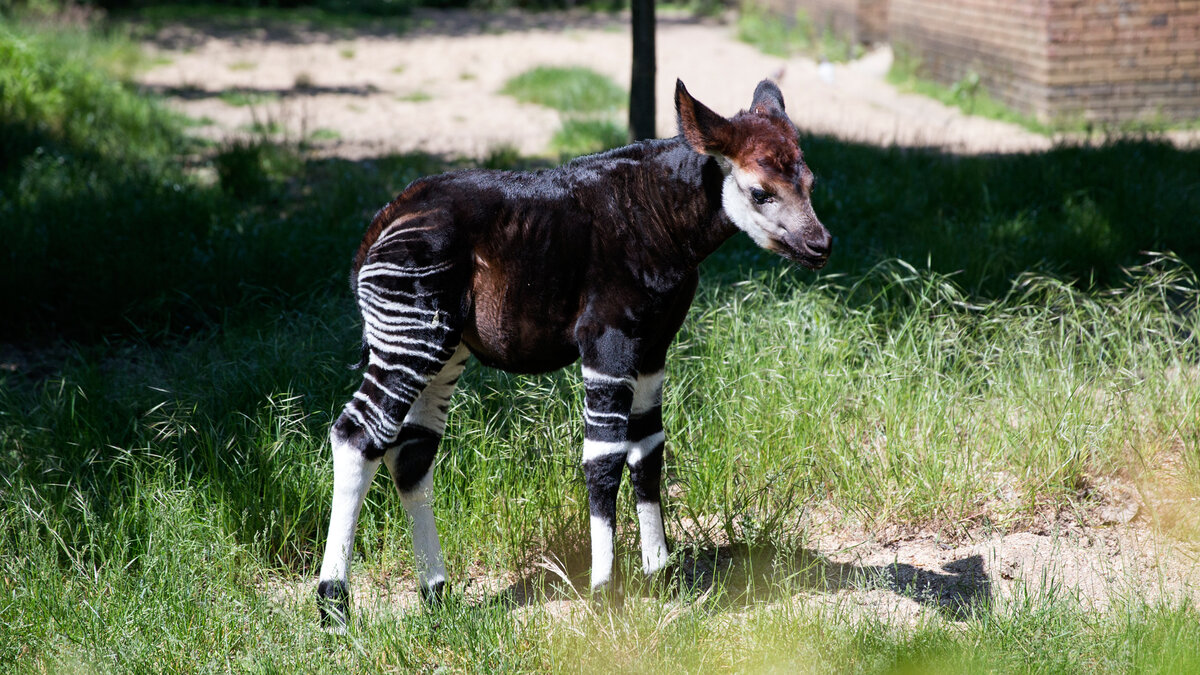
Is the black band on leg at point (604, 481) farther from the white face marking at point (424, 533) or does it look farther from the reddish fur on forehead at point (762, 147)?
the reddish fur on forehead at point (762, 147)

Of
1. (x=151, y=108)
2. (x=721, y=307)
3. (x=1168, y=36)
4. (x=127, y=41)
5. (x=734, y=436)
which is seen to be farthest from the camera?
(x=127, y=41)

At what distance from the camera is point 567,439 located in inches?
175

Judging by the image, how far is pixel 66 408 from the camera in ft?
16.4

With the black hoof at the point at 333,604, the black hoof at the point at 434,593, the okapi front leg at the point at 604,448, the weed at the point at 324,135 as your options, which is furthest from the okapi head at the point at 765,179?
the weed at the point at 324,135

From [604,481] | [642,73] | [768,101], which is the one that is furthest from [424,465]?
[642,73]

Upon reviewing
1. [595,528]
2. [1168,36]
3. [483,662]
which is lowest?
[483,662]

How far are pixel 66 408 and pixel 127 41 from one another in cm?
1183

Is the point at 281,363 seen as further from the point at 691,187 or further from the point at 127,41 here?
the point at 127,41

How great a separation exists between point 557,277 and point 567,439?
1.27 meters

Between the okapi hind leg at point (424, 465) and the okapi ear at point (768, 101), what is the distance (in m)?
1.26

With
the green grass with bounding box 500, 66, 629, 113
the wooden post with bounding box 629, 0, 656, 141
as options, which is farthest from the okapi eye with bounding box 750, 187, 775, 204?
the green grass with bounding box 500, 66, 629, 113

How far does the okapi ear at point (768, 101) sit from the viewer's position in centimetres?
331

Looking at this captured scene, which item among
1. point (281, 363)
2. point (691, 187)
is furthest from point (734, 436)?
point (281, 363)

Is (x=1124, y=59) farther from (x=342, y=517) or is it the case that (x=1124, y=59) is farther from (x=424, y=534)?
(x=342, y=517)
